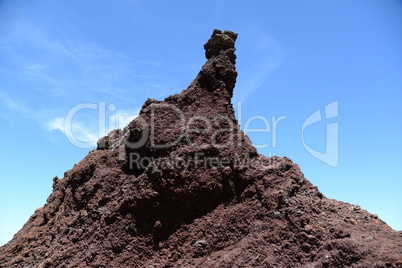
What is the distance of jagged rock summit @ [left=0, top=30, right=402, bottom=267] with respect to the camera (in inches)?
268

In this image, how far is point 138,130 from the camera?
8625 mm

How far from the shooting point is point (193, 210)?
7.80 metres

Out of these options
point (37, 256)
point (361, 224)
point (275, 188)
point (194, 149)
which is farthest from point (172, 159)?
point (361, 224)

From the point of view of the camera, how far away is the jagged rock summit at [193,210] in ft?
22.4

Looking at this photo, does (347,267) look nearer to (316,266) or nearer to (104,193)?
(316,266)

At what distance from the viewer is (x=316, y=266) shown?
6.28m

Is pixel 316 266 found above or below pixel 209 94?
below

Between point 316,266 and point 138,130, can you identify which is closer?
point 316,266

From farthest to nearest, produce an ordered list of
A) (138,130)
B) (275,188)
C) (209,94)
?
(209,94) < (138,130) < (275,188)

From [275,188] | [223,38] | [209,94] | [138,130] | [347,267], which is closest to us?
[347,267]

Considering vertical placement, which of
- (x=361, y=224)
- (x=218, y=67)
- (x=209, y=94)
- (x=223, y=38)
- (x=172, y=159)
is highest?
(x=223, y=38)

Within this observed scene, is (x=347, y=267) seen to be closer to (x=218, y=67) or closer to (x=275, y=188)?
(x=275, y=188)

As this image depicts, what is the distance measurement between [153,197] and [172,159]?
3.65 ft

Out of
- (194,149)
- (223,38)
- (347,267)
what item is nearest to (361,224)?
(347,267)
